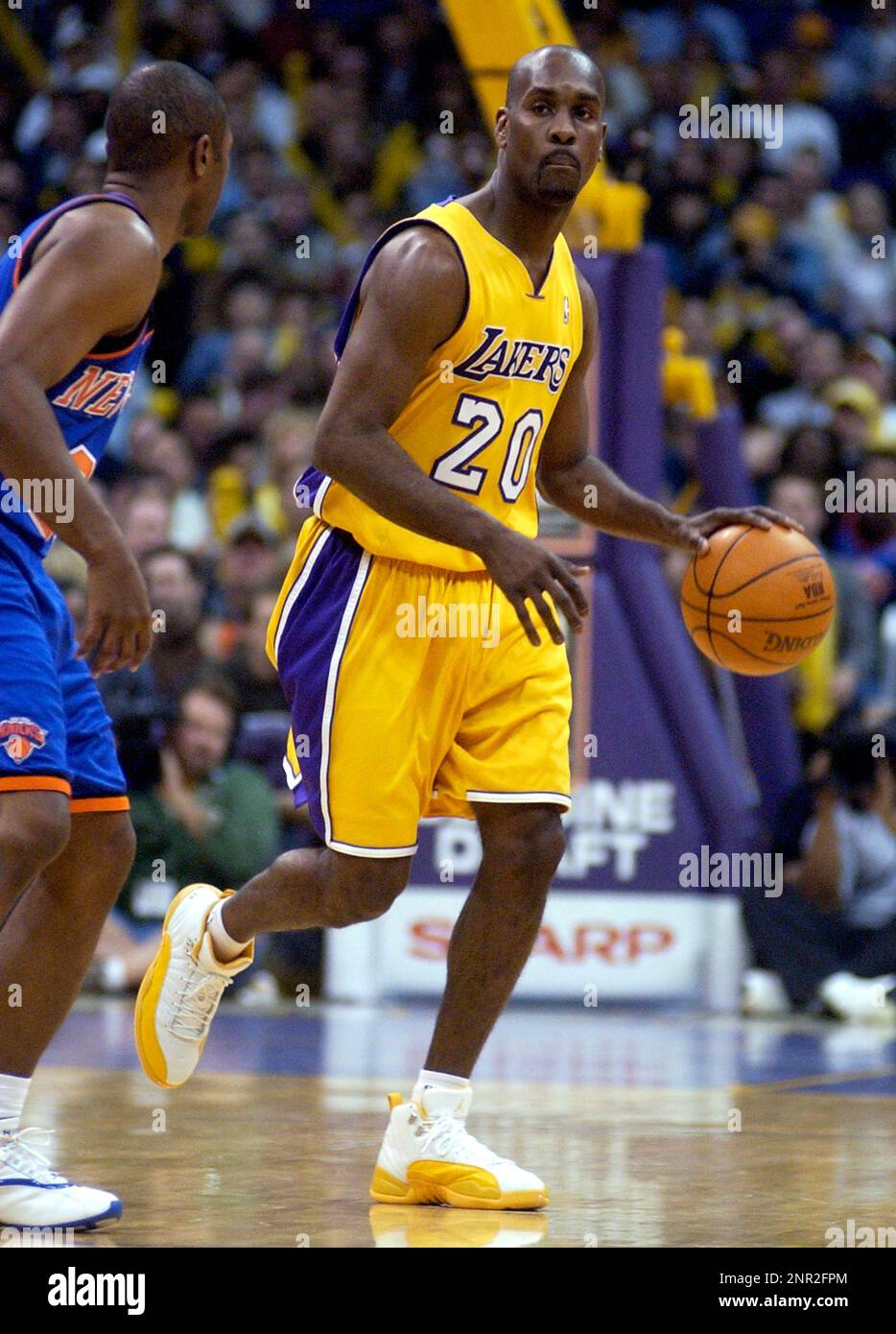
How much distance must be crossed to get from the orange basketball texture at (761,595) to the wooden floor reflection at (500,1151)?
1133 millimetres

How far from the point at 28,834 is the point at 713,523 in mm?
1777

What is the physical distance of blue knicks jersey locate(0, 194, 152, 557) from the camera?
3.54m

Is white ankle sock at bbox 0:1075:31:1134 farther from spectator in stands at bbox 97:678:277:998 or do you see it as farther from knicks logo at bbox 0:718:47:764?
spectator in stands at bbox 97:678:277:998

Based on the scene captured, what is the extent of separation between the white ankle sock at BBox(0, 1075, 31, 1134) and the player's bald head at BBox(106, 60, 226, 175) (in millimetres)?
1694

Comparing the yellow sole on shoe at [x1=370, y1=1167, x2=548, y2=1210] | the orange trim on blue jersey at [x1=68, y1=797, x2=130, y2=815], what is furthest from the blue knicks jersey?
the yellow sole on shoe at [x1=370, y1=1167, x2=548, y2=1210]

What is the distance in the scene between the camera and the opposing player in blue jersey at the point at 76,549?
3375mm

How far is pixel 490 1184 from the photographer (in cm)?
383

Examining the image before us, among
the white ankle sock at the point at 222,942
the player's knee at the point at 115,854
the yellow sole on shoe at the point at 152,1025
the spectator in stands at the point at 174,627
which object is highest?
the spectator in stands at the point at 174,627

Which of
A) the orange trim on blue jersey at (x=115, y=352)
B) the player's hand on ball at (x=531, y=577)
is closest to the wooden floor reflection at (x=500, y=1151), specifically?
the player's hand on ball at (x=531, y=577)

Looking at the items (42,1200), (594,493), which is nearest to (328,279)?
(594,493)

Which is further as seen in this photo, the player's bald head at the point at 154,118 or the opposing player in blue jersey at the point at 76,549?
the player's bald head at the point at 154,118

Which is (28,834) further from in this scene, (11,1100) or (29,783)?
(11,1100)

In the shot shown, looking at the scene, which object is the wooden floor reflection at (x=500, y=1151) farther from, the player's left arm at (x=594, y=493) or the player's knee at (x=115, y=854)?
the player's left arm at (x=594, y=493)
